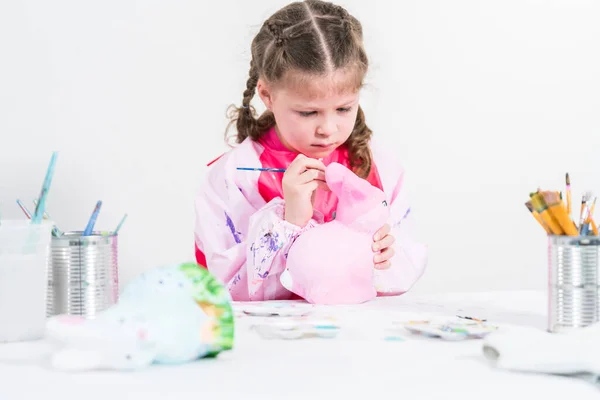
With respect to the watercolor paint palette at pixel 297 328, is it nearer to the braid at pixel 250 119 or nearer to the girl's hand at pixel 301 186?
the girl's hand at pixel 301 186

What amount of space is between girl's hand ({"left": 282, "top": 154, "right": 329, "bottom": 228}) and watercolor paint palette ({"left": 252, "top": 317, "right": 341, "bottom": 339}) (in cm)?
39

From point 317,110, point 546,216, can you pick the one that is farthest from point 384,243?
point 546,216

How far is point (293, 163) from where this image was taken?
63.8 inches

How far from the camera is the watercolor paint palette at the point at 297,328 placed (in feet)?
3.62

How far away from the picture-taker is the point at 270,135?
1883mm

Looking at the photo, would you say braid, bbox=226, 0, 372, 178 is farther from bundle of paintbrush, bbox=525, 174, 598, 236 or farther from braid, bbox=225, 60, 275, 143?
bundle of paintbrush, bbox=525, 174, 598, 236

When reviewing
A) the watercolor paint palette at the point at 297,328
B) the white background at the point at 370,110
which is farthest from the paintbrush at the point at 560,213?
the white background at the point at 370,110

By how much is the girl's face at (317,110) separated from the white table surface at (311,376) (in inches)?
25.1

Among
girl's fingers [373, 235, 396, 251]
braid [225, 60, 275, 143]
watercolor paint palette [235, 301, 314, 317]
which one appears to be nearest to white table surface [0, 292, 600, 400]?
watercolor paint palette [235, 301, 314, 317]

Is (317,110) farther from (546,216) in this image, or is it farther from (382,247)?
(546,216)

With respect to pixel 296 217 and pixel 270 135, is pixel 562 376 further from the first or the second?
pixel 270 135

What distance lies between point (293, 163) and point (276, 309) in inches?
14.7

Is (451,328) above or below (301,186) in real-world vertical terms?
below

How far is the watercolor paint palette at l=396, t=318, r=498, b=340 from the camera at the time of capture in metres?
1.10
